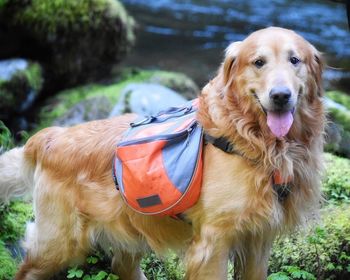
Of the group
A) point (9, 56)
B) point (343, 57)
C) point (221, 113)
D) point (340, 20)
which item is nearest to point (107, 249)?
point (221, 113)

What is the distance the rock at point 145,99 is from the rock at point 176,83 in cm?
62

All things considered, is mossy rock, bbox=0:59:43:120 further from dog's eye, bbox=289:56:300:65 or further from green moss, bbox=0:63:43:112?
dog's eye, bbox=289:56:300:65

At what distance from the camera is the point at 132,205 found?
3846 mm

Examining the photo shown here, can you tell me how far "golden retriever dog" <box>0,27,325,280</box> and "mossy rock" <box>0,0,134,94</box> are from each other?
15.6 feet

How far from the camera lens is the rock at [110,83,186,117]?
834 centimetres

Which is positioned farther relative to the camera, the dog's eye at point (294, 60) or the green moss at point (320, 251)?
the green moss at point (320, 251)

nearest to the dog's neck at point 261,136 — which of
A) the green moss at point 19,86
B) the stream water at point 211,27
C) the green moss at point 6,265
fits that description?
the green moss at point 6,265

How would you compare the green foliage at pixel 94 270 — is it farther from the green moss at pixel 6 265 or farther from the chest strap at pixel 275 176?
the chest strap at pixel 275 176

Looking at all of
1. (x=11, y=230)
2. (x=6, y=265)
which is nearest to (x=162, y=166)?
(x=6, y=265)

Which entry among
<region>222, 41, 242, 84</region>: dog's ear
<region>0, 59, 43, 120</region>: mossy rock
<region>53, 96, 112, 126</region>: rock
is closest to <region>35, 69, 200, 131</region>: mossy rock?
<region>53, 96, 112, 126</region>: rock

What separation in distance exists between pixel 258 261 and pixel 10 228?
2082 mm

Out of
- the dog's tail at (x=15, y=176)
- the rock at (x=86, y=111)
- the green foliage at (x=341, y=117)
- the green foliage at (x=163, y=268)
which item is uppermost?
the dog's tail at (x=15, y=176)

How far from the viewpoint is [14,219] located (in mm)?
5047

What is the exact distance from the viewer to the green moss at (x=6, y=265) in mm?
4402
